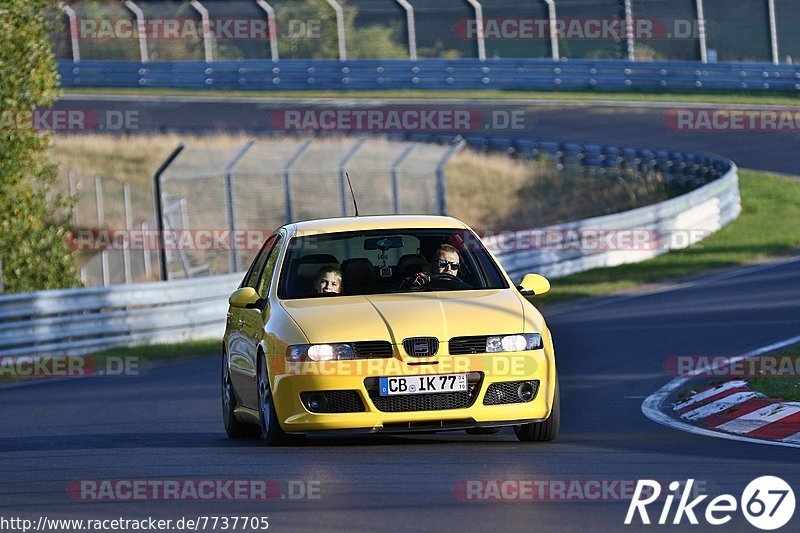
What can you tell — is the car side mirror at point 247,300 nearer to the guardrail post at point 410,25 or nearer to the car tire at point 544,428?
the car tire at point 544,428

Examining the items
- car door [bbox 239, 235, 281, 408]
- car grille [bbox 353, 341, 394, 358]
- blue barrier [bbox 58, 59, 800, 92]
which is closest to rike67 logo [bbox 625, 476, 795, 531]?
car grille [bbox 353, 341, 394, 358]

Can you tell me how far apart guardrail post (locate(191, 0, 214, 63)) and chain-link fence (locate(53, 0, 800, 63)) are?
42 millimetres

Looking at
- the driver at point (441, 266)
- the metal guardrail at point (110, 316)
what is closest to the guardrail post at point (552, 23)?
the metal guardrail at point (110, 316)

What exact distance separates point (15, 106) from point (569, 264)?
8473 mm

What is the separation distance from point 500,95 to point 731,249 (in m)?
17.8

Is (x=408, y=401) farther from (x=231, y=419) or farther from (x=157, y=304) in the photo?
(x=157, y=304)

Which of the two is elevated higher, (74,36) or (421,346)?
(74,36)

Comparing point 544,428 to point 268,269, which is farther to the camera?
point 268,269

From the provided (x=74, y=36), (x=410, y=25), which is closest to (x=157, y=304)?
(x=410, y=25)

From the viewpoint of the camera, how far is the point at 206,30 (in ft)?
139

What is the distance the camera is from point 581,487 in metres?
7.70

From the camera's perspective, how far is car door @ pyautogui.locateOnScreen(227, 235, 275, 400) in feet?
34.0

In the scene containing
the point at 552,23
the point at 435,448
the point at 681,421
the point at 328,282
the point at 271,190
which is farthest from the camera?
the point at 552,23

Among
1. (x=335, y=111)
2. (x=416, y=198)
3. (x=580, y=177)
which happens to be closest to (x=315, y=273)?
(x=416, y=198)
